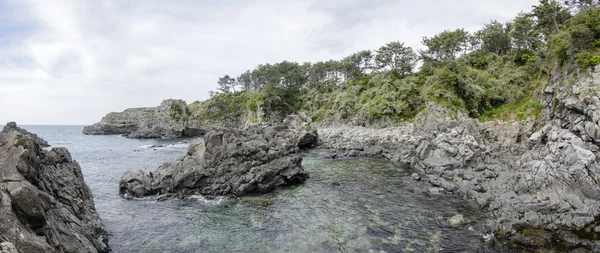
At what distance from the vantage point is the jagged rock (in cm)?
2720

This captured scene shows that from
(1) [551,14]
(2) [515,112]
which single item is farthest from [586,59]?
(1) [551,14]

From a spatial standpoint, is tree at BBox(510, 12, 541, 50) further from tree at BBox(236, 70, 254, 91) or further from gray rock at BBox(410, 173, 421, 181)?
tree at BBox(236, 70, 254, 91)

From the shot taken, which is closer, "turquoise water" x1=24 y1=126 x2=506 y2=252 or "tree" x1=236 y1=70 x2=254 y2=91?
"turquoise water" x1=24 y1=126 x2=506 y2=252

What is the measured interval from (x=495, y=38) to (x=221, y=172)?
63.8 meters

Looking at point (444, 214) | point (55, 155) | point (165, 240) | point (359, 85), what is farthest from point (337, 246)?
point (359, 85)

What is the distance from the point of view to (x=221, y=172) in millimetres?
28266

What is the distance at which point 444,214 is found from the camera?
20.4 m

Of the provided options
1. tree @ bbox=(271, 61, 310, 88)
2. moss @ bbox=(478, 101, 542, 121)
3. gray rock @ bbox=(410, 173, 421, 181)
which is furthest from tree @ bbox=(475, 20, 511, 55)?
tree @ bbox=(271, 61, 310, 88)

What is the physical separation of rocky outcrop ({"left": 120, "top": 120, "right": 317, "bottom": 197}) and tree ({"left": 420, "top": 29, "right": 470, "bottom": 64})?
46.3 meters

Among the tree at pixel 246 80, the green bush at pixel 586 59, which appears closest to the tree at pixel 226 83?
the tree at pixel 246 80

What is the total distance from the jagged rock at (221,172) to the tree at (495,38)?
5572 centimetres

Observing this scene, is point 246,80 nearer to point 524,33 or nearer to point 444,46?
point 444,46

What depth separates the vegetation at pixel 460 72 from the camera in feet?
119

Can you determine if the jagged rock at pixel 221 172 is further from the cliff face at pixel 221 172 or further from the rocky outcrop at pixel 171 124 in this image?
the rocky outcrop at pixel 171 124
